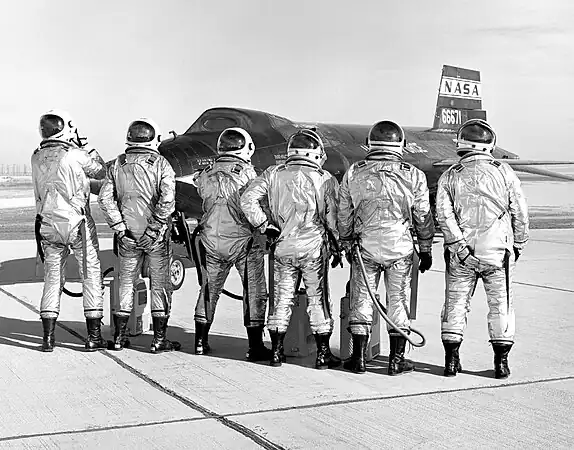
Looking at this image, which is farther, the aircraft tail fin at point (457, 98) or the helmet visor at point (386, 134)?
the aircraft tail fin at point (457, 98)

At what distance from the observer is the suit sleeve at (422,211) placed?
20.2ft

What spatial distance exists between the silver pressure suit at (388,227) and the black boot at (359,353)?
5 cm

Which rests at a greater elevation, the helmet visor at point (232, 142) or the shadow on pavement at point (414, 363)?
the helmet visor at point (232, 142)

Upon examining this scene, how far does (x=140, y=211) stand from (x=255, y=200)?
3.77 ft

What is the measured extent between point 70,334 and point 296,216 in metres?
2.89

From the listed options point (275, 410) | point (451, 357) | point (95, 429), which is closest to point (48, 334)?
point (95, 429)

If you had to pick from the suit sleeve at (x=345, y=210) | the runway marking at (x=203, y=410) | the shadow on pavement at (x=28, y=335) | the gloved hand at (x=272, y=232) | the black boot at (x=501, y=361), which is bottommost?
the runway marking at (x=203, y=410)

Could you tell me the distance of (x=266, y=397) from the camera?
539cm

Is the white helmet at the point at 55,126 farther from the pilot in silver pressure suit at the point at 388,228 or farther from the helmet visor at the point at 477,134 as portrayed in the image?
the helmet visor at the point at 477,134

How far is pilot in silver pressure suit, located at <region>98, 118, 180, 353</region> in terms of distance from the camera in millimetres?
6840

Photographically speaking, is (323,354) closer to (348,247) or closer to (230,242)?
(348,247)

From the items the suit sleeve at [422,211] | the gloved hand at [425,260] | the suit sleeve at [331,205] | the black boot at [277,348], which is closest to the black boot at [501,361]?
the gloved hand at [425,260]

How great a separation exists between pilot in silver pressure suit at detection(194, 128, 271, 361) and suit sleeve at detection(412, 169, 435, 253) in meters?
1.47

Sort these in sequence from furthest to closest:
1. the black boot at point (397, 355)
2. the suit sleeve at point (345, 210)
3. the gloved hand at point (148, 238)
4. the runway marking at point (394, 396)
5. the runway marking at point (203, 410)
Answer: the gloved hand at point (148, 238) < the suit sleeve at point (345, 210) < the black boot at point (397, 355) < the runway marking at point (394, 396) < the runway marking at point (203, 410)
